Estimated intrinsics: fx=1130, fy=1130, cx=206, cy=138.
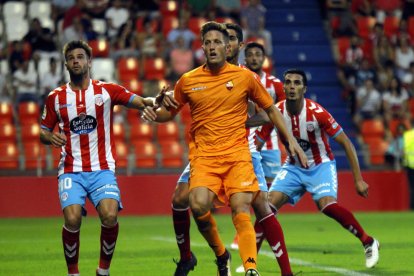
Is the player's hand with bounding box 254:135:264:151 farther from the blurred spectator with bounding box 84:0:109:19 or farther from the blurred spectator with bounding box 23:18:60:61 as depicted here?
the blurred spectator with bounding box 84:0:109:19

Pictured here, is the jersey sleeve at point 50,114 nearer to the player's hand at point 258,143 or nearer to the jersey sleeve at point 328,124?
the player's hand at point 258,143

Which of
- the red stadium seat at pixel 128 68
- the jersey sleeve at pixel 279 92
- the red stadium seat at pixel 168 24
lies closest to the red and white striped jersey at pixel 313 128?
the jersey sleeve at pixel 279 92

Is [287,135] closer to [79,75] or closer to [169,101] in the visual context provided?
[169,101]

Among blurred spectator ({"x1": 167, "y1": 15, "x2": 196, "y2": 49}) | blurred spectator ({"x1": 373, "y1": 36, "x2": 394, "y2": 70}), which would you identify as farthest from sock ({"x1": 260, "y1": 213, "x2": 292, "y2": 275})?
blurred spectator ({"x1": 373, "y1": 36, "x2": 394, "y2": 70})

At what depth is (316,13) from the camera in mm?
25688

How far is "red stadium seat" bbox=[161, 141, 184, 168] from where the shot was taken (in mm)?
20250

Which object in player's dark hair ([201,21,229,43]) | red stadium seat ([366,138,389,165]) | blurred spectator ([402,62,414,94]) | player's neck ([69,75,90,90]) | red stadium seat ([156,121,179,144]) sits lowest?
red stadium seat ([366,138,389,165])

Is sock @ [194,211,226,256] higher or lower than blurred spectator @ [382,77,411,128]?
higher

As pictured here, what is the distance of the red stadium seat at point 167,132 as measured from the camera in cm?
2072

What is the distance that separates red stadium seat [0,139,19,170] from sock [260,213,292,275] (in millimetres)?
10919

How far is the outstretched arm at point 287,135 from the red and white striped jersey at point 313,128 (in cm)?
191

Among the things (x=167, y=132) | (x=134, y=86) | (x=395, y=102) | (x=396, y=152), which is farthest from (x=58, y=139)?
(x=395, y=102)

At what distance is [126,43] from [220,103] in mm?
13621

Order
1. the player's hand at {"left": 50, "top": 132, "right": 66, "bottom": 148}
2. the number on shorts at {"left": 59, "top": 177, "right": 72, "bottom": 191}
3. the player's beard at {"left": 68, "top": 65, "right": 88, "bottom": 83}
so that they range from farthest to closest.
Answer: the player's beard at {"left": 68, "top": 65, "right": 88, "bottom": 83}, the number on shorts at {"left": 59, "top": 177, "right": 72, "bottom": 191}, the player's hand at {"left": 50, "top": 132, "right": 66, "bottom": 148}
